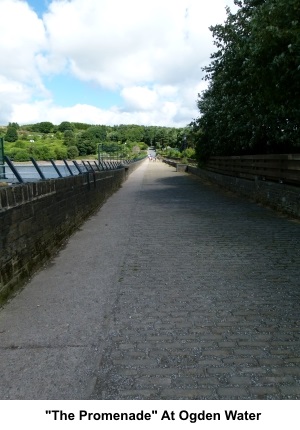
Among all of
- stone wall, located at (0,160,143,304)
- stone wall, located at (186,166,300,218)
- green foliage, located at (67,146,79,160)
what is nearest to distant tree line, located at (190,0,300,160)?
stone wall, located at (186,166,300,218)

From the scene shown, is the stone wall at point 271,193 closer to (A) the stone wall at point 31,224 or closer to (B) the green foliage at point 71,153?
(A) the stone wall at point 31,224

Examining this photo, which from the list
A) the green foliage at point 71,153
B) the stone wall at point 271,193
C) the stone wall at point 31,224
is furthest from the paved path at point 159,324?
the green foliage at point 71,153

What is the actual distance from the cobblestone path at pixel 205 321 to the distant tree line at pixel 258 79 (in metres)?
3.76

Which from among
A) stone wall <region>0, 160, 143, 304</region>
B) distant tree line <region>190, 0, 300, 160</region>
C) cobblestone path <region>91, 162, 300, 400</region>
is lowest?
cobblestone path <region>91, 162, 300, 400</region>

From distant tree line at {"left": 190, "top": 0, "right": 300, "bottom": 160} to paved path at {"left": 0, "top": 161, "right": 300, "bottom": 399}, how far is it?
12.8 ft

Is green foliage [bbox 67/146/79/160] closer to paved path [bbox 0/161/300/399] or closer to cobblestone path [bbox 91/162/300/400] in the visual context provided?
cobblestone path [bbox 91/162/300/400]

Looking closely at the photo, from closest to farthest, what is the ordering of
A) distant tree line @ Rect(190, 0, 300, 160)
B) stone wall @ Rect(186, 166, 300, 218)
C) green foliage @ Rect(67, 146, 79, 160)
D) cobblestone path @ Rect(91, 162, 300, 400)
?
cobblestone path @ Rect(91, 162, 300, 400) < distant tree line @ Rect(190, 0, 300, 160) < stone wall @ Rect(186, 166, 300, 218) < green foliage @ Rect(67, 146, 79, 160)

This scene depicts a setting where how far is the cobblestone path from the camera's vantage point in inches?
102

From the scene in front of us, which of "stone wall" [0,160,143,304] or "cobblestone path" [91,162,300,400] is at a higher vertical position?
"stone wall" [0,160,143,304]

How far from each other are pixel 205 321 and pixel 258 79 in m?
7.21

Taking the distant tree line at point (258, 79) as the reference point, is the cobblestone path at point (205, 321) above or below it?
below

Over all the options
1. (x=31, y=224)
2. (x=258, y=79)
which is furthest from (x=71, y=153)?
(x=31, y=224)

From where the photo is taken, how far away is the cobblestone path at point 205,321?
2596 millimetres

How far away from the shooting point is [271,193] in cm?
1093
